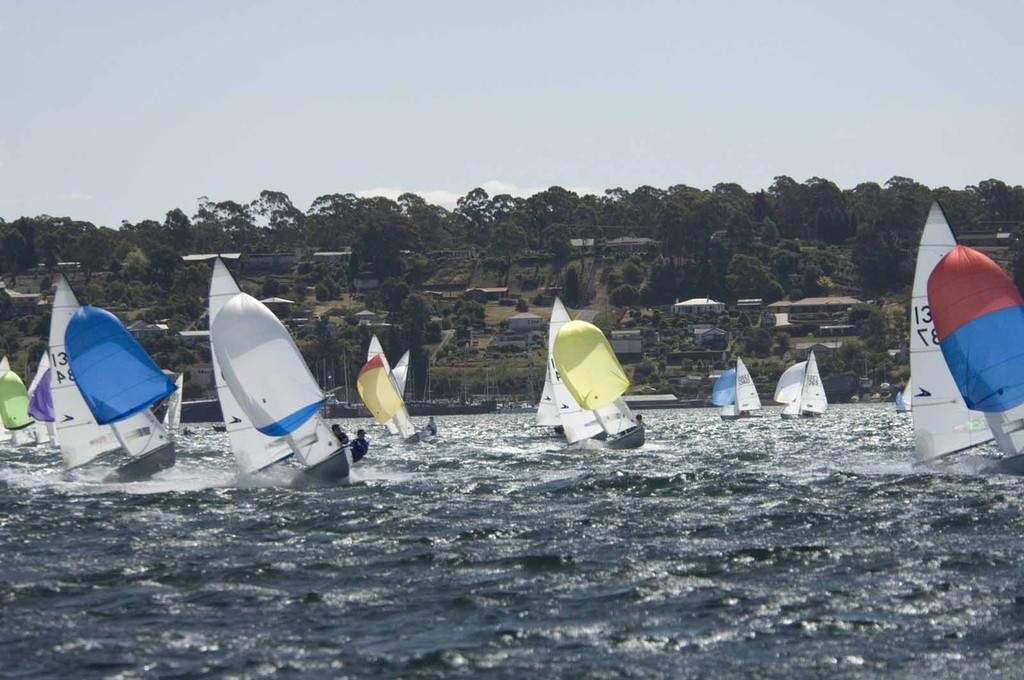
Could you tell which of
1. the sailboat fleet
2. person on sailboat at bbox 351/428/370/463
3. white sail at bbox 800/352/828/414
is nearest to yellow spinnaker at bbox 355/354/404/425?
the sailboat fleet

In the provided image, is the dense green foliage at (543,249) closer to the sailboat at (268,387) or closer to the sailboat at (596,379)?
the sailboat at (596,379)

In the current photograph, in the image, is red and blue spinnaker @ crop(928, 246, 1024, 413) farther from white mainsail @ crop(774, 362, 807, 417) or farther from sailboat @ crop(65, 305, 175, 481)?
white mainsail @ crop(774, 362, 807, 417)

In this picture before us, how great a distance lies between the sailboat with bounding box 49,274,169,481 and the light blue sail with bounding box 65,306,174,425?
339 millimetres

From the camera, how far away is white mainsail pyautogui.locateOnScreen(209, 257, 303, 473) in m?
29.7

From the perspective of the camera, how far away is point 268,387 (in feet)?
95.7

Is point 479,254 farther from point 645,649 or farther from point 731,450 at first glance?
point 645,649

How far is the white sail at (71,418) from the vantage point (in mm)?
33938

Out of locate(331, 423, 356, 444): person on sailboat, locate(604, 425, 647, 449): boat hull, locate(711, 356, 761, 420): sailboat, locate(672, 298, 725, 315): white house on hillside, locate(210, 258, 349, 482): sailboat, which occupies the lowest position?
locate(711, 356, 761, 420): sailboat

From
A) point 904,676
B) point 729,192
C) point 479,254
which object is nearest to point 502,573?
point 904,676

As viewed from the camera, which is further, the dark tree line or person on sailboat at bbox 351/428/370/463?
the dark tree line

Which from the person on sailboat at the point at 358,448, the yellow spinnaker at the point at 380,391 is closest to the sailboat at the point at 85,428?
the person on sailboat at the point at 358,448

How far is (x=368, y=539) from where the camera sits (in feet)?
68.6

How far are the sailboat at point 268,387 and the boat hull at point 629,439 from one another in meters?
12.3

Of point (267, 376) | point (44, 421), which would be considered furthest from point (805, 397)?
point (267, 376)
